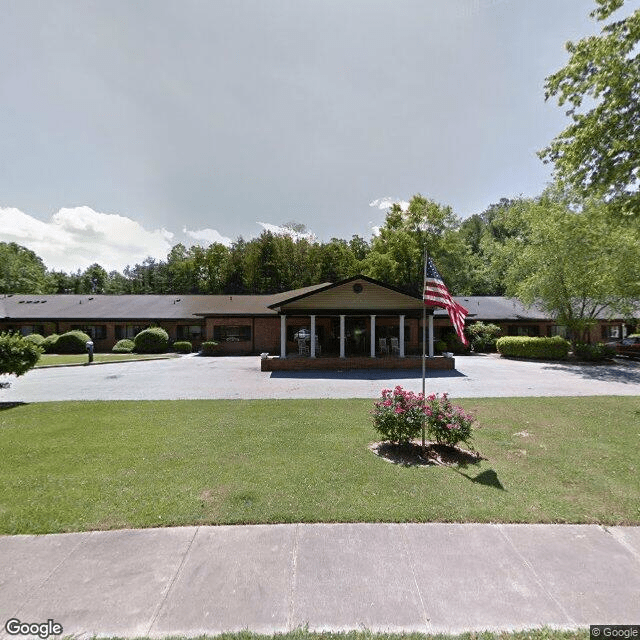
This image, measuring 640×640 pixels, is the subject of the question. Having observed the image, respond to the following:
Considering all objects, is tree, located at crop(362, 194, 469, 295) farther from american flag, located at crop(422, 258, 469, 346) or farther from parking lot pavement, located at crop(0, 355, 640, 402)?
american flag, located at crop(422, 258, 469, 346)

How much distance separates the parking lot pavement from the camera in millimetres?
12523

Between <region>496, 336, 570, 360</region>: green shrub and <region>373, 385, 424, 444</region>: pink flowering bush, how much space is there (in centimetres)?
2021

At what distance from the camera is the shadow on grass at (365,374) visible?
16.6 meters

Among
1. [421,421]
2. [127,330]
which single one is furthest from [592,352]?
[127,330]

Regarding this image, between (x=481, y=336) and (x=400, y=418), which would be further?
(x=481, y=336)

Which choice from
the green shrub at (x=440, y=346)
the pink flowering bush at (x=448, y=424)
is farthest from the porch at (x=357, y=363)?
the pink flowering bush at (x=448, y=424)

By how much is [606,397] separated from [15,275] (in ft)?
257

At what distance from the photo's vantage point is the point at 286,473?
573 centimetres

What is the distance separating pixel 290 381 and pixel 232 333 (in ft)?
45.1

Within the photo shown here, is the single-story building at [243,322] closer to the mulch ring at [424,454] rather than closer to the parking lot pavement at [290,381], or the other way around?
the parking lot pavement at [290,381]

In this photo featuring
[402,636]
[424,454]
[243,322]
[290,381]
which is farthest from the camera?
[243,322]

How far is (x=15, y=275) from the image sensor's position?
57.8m

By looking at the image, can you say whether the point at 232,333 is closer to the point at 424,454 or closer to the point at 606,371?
the point at 424,454

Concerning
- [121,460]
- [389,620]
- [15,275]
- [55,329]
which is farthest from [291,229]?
[389,620]
